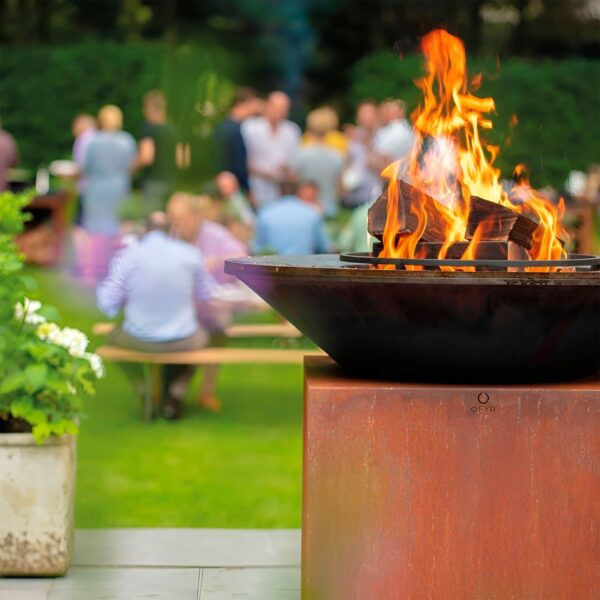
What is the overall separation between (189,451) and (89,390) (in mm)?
2718

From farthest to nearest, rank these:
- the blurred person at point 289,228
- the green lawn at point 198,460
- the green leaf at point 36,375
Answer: the blurred person at point 289,228
the green lawn at point 198,460
the green leaf at point 36,375

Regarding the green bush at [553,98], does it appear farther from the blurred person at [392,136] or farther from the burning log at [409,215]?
the burning log at [409,215]

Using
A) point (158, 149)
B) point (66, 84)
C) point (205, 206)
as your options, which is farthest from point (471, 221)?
point (66, 84)

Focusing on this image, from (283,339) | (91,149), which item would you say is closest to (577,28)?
(91,149)

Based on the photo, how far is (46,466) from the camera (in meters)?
4.88

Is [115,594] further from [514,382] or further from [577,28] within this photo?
[577,28]

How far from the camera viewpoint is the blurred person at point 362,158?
47.6 feet

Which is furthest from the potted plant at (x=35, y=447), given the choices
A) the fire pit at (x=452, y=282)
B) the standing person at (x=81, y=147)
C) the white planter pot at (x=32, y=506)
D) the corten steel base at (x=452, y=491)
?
the standing person at (x=81, y=147)

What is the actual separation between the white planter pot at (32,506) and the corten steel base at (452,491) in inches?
46.7

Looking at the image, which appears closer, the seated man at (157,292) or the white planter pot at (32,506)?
the white planter pot at (32,506)

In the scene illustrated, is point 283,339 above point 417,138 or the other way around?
the other way around

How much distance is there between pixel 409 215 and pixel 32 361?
4.86ft

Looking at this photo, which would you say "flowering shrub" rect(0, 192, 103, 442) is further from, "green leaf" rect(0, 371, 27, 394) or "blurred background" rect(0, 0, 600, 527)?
"blurred background" rect(0, 0, 600, 527)

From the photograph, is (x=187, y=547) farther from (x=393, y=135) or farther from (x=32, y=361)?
(x=393, y=135)
